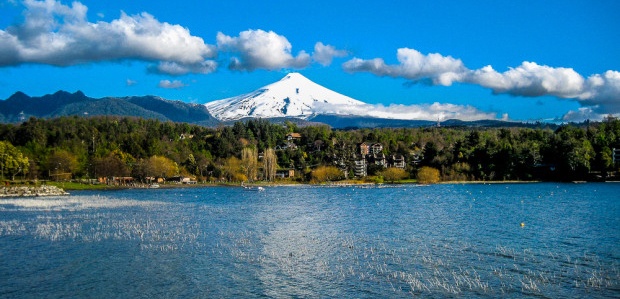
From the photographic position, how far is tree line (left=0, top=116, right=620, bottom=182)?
98.0 metres

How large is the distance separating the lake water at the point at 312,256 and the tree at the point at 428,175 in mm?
63392

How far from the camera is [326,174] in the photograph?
112750 mm

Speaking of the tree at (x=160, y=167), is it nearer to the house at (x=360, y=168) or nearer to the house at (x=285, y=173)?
the house at (x=285, y=173)

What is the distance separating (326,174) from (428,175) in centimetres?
2091

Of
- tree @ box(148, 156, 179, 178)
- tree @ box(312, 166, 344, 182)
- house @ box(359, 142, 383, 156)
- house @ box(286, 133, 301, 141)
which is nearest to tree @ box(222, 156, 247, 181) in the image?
tree @ box(148, 156, 179, 178)

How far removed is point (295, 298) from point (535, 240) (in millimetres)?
16207

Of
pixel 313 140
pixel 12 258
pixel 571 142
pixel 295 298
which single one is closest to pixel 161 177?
pixel 313 140

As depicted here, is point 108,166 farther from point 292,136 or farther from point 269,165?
point 292,136

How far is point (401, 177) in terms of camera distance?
11188cm

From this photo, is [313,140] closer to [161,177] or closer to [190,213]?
[161,177]

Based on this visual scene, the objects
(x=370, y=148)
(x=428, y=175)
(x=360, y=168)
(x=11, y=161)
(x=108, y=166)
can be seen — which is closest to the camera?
(x=11, y=161)

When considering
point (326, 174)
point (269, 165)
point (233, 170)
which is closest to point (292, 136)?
point (269, 165)

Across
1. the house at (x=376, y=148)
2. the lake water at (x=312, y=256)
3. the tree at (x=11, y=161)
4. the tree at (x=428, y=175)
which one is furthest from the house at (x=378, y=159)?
the lake water at (x=312, y=256)

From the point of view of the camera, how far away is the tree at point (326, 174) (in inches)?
4419
